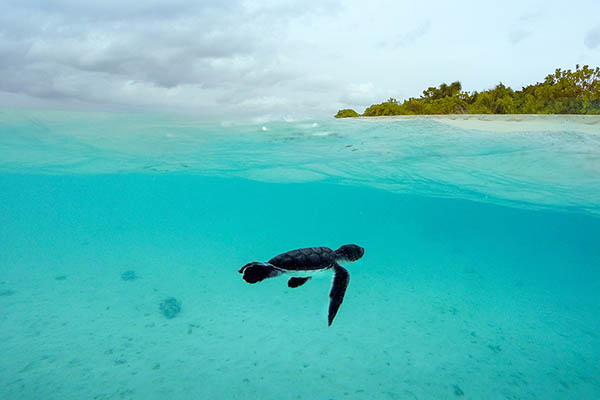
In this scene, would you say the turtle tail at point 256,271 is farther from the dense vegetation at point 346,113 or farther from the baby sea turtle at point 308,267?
the dense vegetation at point 346,113

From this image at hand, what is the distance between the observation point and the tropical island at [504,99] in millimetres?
15539

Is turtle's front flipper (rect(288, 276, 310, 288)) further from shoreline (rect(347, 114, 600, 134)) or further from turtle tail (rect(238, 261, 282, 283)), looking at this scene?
shoreline (rect(347, 114, 600, 134))

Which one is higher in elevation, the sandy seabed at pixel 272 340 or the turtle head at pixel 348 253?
the turtle head at pixel 348 253

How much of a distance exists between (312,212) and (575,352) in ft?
117

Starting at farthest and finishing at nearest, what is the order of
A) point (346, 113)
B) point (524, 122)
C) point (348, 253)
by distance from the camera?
1. point (346, 113)
2. point (524, 122)
3. point (348, 253)

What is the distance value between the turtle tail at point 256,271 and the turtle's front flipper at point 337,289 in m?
0.82

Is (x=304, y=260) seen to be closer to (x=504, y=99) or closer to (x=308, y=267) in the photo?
(x=308, y=267)

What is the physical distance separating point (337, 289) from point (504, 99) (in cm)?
1832

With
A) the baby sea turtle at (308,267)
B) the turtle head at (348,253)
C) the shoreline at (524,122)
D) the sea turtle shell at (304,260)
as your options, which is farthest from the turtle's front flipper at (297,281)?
the shoreline at (524,122)

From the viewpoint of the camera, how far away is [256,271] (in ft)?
9.88

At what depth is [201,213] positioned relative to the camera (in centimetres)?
4759

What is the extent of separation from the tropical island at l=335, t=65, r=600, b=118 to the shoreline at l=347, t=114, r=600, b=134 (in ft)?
11.1

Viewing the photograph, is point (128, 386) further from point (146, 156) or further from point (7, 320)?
point (146, 156)

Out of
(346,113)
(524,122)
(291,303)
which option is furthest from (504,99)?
(291,303)
